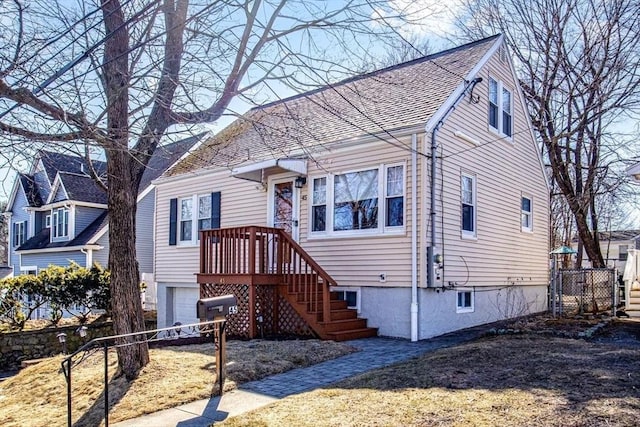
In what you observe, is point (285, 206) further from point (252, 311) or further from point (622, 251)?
point (622, 251)

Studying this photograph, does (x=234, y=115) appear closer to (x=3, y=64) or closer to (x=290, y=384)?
(x=3, y=64)

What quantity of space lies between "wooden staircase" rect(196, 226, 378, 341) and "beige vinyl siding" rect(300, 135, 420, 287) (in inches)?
23.1

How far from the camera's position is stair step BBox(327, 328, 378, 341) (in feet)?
31.4

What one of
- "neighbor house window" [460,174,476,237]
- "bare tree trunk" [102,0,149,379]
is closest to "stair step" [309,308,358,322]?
"neighbor house window" [460,174,476,237]

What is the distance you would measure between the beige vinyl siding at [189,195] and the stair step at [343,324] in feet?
12.6

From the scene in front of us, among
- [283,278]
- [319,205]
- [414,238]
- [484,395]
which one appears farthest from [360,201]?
[484,395]

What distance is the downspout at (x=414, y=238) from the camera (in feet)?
32.0

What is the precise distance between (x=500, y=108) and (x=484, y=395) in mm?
9524

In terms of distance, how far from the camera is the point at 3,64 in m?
5.05

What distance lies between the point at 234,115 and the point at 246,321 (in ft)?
18.3

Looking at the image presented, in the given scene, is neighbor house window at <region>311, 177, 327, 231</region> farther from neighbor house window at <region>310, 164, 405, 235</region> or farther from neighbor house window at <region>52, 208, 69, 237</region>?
neighbor house window at <region>52, 208, 69, 237</region>

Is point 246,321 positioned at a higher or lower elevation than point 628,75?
lower

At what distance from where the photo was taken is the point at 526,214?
47.5 feet

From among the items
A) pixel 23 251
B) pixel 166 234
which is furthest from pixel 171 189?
pixel 23 251
